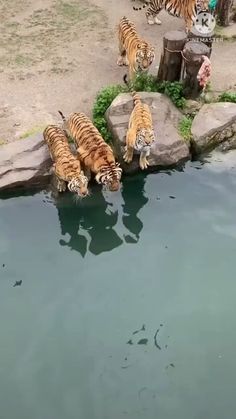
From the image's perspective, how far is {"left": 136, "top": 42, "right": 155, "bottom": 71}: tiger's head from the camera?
309 inches

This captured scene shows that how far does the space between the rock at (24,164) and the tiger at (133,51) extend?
179 cm

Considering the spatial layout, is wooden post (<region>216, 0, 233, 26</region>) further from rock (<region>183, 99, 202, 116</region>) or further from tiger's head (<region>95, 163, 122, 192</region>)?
tiger's head (<region>95, 163, 122, 192</region>)

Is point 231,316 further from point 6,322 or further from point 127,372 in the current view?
point 6,322

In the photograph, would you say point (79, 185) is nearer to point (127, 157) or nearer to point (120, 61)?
point (127, 157)

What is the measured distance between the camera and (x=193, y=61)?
295 inches

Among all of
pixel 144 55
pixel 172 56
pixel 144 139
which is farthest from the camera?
pixel 144 55

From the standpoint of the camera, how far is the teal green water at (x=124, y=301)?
17.0 ft

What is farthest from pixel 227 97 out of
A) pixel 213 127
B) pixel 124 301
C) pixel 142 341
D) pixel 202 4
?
pixel 142 341

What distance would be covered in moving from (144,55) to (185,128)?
115cm

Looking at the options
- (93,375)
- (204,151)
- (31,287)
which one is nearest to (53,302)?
(31,287)

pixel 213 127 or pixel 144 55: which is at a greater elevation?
pixel 144 55

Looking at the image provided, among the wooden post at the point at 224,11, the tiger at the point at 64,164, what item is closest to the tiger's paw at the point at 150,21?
the wooden post at the point at 224,11

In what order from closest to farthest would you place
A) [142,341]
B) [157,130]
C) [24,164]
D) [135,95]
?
[142,341]
[24,164]
[157,130]
[135,95]

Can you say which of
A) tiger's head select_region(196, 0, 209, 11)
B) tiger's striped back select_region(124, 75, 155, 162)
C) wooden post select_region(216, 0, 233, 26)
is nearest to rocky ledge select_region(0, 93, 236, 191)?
tiger's striped back select_region(124, 75, 155, 162)
